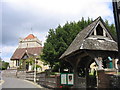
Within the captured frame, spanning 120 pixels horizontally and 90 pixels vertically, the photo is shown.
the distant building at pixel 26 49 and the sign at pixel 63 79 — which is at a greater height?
the distant building at pixel 26 49

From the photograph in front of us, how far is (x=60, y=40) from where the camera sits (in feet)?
72.2

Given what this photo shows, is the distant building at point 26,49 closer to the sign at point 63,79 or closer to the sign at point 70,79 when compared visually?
the sign at point 63,79

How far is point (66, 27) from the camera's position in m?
23.6

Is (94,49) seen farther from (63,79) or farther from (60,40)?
(60,40)

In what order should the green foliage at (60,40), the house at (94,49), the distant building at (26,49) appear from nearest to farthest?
the house at (94,49), the green foliage at (60,40), the distant building at (26,49)

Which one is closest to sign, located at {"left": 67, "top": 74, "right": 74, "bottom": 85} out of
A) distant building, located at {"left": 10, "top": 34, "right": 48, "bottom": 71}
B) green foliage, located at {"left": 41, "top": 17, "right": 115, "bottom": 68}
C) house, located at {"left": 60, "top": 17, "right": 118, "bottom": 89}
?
house, located at {"left": 60, "top": 17, "right": 118, "bottom": 89}

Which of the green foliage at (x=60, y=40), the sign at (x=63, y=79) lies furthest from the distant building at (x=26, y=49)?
the sign at (x=63, y=79)

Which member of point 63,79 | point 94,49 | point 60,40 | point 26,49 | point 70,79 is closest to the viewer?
point 94,49

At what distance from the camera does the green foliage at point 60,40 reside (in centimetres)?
2133

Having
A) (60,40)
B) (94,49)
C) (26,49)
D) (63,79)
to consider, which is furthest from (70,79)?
(26,49)

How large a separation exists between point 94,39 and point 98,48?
4.12 ft

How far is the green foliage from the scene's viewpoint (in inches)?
840

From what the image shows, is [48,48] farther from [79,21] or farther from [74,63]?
[74,63]

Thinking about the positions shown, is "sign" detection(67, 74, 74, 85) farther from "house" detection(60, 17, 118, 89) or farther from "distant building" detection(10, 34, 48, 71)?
"distant building" detection(10, 34, 48, 71)
